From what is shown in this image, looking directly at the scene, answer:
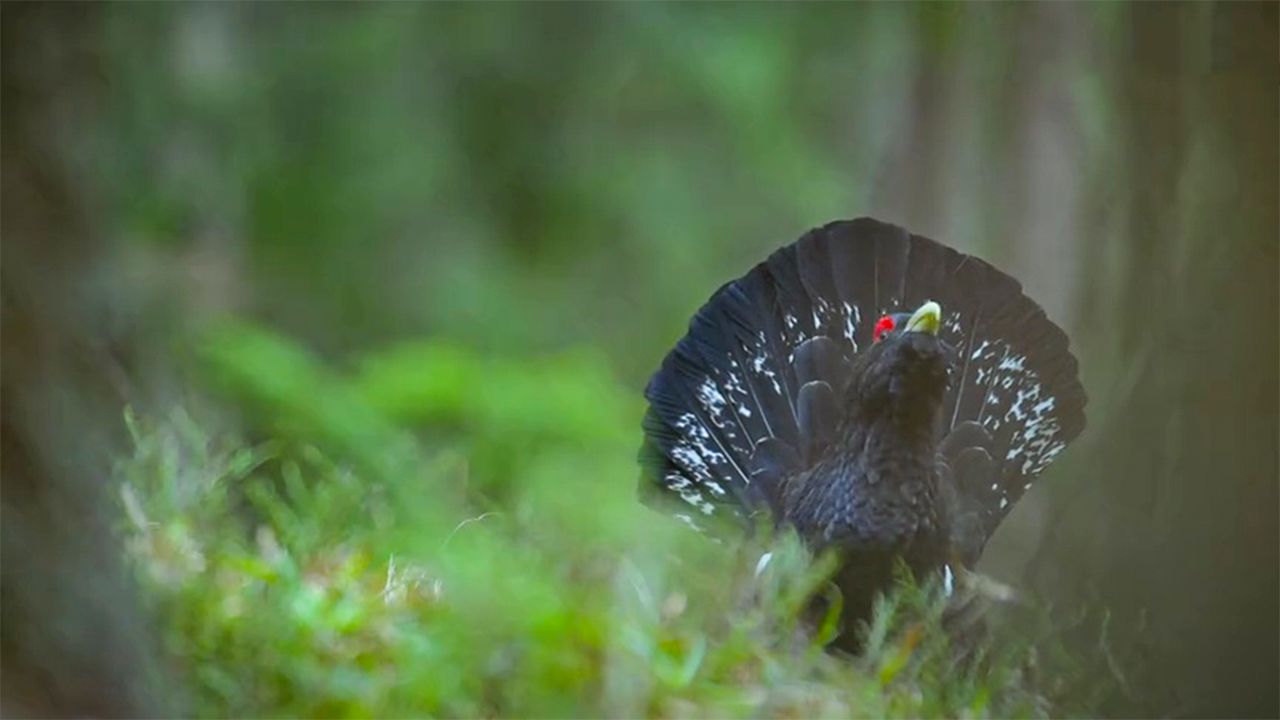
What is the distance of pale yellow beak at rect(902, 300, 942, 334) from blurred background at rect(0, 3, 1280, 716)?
0.18m

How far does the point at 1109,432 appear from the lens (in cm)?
154

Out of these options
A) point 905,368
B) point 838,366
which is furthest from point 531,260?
point 905,368

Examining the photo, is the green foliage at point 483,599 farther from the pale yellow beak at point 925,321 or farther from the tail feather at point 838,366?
the pale yellow beak at point 925,321

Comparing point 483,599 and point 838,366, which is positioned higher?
point 838,366

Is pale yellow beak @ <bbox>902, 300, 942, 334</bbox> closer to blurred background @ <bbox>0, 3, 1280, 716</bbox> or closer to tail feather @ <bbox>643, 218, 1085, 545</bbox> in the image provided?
tail feather @ <bbox>643, 218, 1085, 545</bbox>

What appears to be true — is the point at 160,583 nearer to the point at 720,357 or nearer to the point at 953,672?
the point at 720,357

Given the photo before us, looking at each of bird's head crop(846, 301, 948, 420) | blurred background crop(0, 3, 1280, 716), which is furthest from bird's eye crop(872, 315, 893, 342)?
blurred background crop(0, 3, 1280, 716)

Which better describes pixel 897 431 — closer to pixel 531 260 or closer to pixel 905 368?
pixel 905 368

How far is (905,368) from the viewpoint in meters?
1.44

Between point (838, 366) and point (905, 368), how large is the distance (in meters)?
0.11

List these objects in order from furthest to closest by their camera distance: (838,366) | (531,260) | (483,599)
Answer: (531,260)
(838,366)
(483,599)

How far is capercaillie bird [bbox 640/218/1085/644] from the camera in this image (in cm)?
146

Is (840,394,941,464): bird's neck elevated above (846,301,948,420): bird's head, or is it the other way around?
(846,301,948,420): bird's head

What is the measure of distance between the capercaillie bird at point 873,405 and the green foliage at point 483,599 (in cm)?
5
